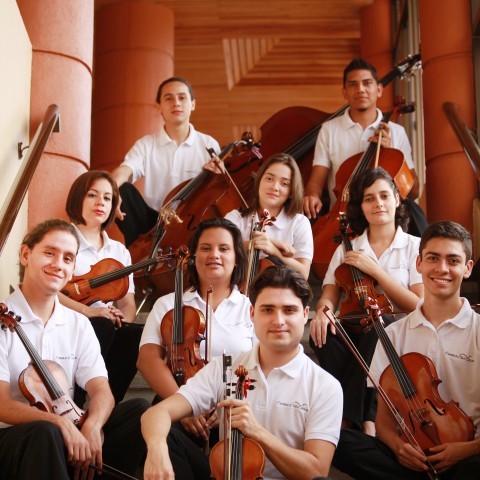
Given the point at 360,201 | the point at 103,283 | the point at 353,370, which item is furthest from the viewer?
the point at 360,201

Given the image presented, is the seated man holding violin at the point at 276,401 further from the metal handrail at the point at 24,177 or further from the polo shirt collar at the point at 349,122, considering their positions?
the polo shirt collar at the point at 349,122

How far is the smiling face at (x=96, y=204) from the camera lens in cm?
361

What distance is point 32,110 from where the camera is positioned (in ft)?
14.0

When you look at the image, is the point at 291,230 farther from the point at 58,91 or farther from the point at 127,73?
the point at 127,73

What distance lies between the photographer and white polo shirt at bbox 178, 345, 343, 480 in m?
2.49

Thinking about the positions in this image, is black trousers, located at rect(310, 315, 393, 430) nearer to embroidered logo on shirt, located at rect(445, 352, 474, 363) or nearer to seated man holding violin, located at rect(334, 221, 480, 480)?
seated man holding violin, located at rect(334, 221, 480, 480)

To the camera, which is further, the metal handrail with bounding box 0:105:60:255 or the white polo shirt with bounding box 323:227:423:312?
→ the white polo shirt with bounding box 323:227:423:312

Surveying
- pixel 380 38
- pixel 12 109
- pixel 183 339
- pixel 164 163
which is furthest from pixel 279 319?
pixel 380 38

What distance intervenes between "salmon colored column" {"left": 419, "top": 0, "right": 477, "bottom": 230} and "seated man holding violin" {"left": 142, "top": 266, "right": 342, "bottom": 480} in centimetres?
227

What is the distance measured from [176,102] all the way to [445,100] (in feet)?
4.62

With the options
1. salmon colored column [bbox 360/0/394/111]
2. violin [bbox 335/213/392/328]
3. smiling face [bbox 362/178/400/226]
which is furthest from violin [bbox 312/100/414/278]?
salmon colored column [bbox 360/0/394/111]

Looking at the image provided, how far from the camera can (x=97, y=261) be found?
11.5 feet

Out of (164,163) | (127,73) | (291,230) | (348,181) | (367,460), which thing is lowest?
(367,460)

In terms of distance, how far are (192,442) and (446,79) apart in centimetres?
292
